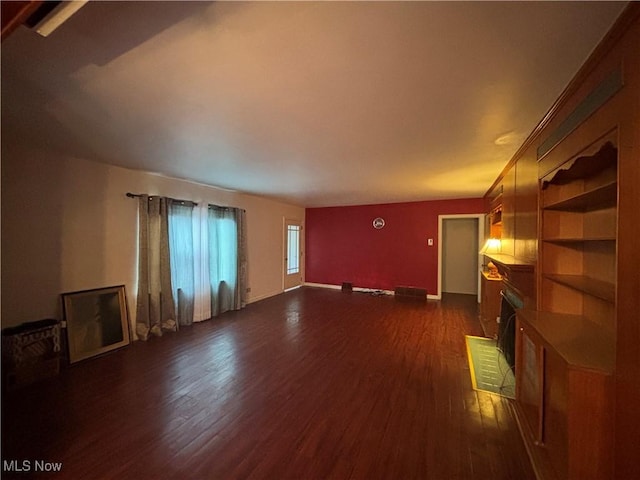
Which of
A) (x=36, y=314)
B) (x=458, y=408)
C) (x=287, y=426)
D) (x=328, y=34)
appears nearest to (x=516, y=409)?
(x=458, y=408)

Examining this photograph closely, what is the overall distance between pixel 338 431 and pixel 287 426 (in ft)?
1.27

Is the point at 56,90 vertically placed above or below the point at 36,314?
above

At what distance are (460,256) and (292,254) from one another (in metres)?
4.43

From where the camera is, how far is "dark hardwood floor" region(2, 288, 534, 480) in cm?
167

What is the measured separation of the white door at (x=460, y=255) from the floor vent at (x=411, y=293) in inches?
44.1

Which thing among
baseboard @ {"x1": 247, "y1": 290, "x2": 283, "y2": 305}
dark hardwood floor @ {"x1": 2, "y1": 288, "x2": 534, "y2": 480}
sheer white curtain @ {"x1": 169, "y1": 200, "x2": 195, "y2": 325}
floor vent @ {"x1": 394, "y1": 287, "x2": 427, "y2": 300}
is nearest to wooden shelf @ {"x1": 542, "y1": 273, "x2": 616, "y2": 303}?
dark hardwood floor @ {"x1": 2, "y1": 288, "x2": 534, "y2": 480}

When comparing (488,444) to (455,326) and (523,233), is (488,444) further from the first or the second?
(455,326)

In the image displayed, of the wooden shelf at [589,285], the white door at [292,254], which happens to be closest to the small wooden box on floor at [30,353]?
the wooden shelf at [589,285]

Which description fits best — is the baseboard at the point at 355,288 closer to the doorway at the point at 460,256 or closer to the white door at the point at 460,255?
the doorway at the point at 460,256

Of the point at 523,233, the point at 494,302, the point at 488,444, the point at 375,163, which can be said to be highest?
the point at 375,163

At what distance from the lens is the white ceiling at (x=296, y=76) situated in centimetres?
111

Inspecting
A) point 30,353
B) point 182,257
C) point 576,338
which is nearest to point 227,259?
point 182,257

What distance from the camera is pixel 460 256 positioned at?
22.4ft

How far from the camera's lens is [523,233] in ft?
8.55
